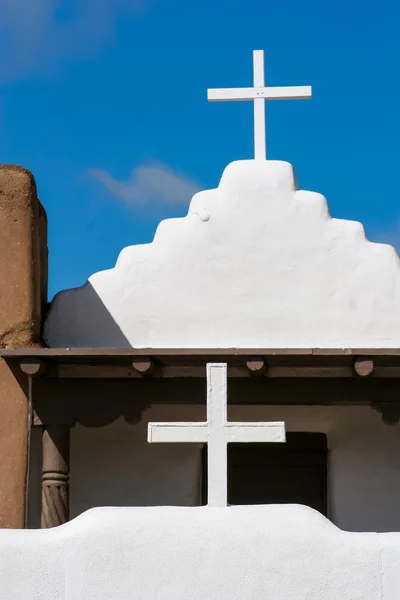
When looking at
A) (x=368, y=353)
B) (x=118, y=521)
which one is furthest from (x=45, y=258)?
(x=118, y=521)

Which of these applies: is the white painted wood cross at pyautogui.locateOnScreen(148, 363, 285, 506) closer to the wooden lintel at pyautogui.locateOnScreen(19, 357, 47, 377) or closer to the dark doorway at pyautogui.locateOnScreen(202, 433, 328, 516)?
the wooden lintel at pyautogui.locateOnScreen(19, 357, 47, 377)

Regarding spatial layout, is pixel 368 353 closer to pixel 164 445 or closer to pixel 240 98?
pixel 164 445

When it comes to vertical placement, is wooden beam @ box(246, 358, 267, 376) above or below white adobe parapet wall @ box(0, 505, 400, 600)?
above

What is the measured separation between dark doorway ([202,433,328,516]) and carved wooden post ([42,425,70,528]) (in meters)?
1.95

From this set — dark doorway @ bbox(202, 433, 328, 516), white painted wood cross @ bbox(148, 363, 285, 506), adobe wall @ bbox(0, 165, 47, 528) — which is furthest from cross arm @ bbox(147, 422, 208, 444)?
dark doorway @ bbox(202, 433, 328, 516)

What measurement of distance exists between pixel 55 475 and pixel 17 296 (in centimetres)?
141

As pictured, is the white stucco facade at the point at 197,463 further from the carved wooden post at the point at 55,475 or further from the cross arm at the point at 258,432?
the cross arm at the point at 258,432

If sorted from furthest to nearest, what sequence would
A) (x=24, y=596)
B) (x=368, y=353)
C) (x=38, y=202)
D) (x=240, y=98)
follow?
(x=240, y=98) → (x=38, y=202) → (x=368, y=353) → (x=24, y=596)

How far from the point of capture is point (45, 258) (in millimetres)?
8805

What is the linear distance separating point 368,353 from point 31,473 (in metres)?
3.22

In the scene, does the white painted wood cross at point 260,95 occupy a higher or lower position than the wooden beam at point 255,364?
higher

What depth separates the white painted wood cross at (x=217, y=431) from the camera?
219 inches

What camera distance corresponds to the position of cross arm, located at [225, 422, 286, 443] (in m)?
5.59

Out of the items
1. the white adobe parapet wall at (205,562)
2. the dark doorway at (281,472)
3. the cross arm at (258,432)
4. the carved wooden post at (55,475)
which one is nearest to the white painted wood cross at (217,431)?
the cross arm at (258,432)
